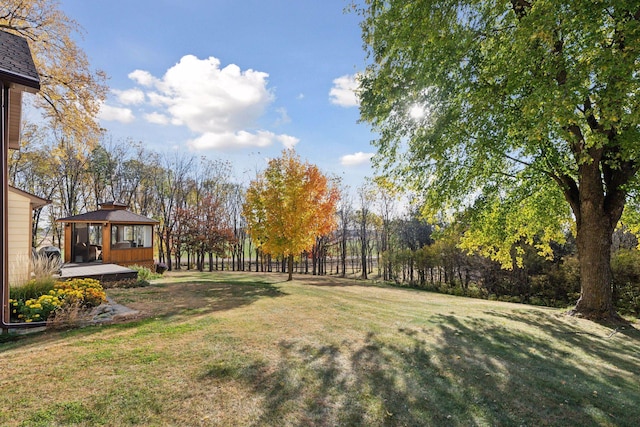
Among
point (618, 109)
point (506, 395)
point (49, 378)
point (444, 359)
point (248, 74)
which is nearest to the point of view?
point (49, 378)

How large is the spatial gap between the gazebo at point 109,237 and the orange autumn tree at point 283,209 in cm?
768

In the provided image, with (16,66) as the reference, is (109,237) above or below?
below

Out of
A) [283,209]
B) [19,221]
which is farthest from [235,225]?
→ [19,221]

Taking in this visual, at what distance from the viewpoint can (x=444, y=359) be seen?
439 cm

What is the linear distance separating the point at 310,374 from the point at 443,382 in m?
1.68

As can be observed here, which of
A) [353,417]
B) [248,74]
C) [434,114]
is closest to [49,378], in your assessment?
[353,417]

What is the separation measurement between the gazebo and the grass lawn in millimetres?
12640

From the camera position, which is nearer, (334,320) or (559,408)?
(559,408)

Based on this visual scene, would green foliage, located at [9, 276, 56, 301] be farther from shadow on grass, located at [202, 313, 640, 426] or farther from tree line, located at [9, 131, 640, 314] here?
tree line, located at [9, 131, 640, 314]

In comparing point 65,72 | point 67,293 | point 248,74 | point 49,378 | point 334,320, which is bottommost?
point 334,320

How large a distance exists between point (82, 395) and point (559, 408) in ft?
16.4

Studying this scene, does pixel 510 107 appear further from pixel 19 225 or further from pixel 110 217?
pixel 110 217

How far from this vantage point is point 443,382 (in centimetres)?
364

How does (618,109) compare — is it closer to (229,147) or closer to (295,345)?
(295,345)
